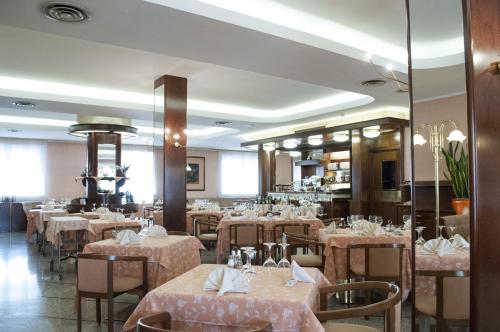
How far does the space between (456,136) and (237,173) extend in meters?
15.9

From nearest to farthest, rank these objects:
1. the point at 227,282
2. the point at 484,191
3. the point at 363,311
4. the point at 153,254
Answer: the point at 484,191
the point at 363,311
the point at 227,282
the point at 153,254

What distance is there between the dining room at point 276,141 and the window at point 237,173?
582 centimetres

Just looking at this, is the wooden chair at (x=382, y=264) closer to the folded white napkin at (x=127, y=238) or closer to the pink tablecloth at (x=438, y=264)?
the pink tablecloth at (x=438, y=264)

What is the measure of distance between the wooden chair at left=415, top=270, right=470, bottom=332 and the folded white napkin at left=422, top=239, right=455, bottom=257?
1.86 ft

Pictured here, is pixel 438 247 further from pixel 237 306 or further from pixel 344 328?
pixel 237 306

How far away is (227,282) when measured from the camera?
2.30 metres

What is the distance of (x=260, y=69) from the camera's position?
5.48 m

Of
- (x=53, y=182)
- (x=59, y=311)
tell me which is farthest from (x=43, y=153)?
(x=59, y=311)

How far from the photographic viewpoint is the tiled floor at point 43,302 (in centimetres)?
398

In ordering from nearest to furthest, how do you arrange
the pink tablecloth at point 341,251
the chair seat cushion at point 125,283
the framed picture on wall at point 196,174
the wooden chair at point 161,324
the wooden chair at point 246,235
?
the wooden chair at point 161,324 → the chair seat cushion at point 125,283 → the pink tablecloth at point 341,251 → the wooden chair at point 246,235 → the framed picture on wall at point 196,174

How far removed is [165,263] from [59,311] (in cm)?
152

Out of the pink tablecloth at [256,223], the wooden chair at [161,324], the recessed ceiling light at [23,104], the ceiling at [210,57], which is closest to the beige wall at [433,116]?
the ceiling at [210,57]

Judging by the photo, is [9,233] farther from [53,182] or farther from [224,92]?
[224,92]

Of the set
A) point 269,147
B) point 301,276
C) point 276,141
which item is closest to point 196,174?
point 269,147
